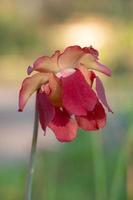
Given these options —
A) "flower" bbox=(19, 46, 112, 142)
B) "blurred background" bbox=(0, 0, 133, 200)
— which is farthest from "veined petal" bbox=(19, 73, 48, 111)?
"blurred background" bbox=(0, 0, 133, 200)

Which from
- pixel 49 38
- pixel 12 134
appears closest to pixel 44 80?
pixel 12 134

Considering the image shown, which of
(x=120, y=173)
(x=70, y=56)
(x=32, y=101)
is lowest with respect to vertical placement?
(x=120, y=173)

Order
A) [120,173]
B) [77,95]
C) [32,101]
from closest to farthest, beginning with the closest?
1. [77,95]
2. [120,173]
3. [32,101]

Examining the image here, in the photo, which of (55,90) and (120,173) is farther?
(120,173)

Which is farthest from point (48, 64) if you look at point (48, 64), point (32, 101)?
point (32, 101)

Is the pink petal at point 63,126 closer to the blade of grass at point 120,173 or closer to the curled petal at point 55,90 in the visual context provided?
the curled petal at point 55,90

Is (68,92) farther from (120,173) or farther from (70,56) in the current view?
(120,173)

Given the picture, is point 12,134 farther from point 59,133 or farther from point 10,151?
point 59,133

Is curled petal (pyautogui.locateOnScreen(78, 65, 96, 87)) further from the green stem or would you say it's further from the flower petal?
the green stem
